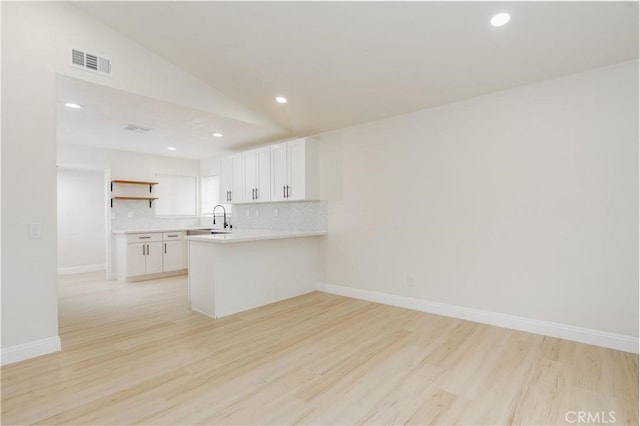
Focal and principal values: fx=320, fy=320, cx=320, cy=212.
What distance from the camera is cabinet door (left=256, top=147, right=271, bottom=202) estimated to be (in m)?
5.39

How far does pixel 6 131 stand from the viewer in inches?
103

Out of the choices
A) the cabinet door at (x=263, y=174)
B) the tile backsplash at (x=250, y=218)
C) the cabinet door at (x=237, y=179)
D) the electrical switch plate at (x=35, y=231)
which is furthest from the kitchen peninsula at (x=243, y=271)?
the cabinet door at (x=237, y=179)

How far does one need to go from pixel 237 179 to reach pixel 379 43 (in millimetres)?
3816

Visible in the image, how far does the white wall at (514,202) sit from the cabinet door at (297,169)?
78cm

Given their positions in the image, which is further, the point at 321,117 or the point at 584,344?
the point at 321,117

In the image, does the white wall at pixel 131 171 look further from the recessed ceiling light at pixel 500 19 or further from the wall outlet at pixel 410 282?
the recessed ceiling light at pixel 500 19

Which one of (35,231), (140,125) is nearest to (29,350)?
(35,231)

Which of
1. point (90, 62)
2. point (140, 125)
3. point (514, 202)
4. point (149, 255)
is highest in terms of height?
point (90, 62)

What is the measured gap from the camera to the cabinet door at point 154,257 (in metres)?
6.14

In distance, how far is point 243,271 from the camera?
412 cm

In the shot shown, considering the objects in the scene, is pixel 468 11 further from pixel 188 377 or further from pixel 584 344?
pixel 188 377

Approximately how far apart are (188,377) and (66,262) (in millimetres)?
6380

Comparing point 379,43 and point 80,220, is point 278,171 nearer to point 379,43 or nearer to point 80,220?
point 379,43

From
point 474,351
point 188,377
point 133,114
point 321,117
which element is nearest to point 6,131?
point 133,114
